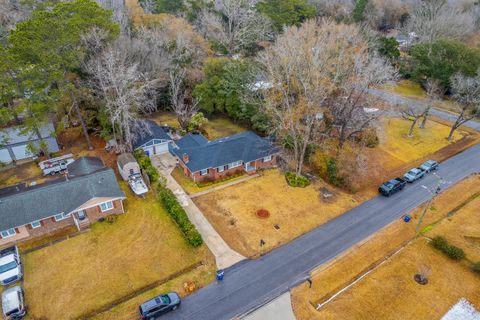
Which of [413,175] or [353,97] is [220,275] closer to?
[353,97]

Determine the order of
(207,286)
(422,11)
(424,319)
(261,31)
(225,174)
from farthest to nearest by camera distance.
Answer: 1. (422,11)
2. (261,31)
3. (225,174)
4. (207,286)
5. (424,319)

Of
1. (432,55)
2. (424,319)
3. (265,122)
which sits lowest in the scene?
(424,319)

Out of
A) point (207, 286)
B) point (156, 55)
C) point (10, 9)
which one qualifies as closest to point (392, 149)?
point (207, 286)

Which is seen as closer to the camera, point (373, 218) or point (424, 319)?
point (424, 319)

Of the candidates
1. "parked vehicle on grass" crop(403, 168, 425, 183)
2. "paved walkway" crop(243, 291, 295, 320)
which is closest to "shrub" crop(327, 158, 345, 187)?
"parked vehicle on grass" crop(403, 168, 425, 183)

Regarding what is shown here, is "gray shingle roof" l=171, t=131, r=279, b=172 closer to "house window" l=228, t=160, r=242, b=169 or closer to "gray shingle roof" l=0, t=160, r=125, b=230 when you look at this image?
"house window" l=228, t=160, r=242, b=169

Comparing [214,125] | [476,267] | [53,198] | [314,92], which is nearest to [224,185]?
[314,92]

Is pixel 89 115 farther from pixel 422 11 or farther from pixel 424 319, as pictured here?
pixel 422 11

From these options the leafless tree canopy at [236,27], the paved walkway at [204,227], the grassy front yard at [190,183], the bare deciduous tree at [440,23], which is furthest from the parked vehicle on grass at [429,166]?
the bare deciduous tree at [440,23]

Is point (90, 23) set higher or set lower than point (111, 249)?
higher
